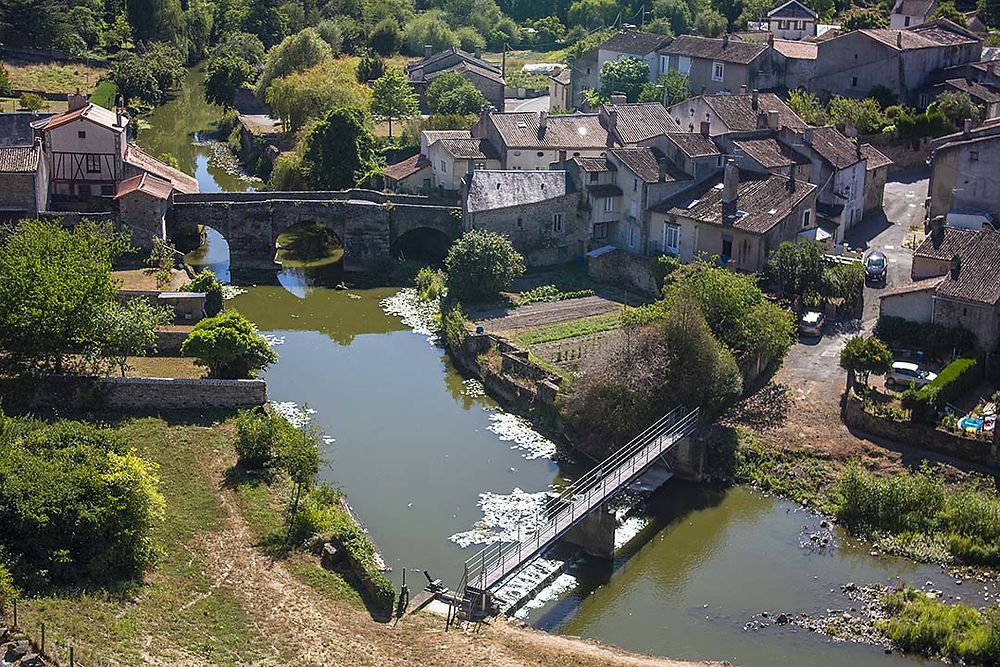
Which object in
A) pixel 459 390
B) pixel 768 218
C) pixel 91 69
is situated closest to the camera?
pixel 459 390

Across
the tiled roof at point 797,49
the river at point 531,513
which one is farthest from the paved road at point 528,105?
the river at point 531,513

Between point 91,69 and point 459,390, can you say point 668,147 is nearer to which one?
point 459,390

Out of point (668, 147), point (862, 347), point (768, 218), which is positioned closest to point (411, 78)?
point (668, 147)

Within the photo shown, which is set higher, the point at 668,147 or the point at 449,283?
the point at 668,147

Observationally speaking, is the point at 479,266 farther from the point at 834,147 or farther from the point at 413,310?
the point at 834,147

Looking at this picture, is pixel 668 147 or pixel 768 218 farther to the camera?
pixel 668 147

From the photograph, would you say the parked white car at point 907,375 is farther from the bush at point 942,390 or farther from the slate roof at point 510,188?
the slate roof at point 510,188

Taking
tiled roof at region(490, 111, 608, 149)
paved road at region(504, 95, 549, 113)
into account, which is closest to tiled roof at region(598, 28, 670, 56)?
paved road at region(504, 95, 549, 113)
